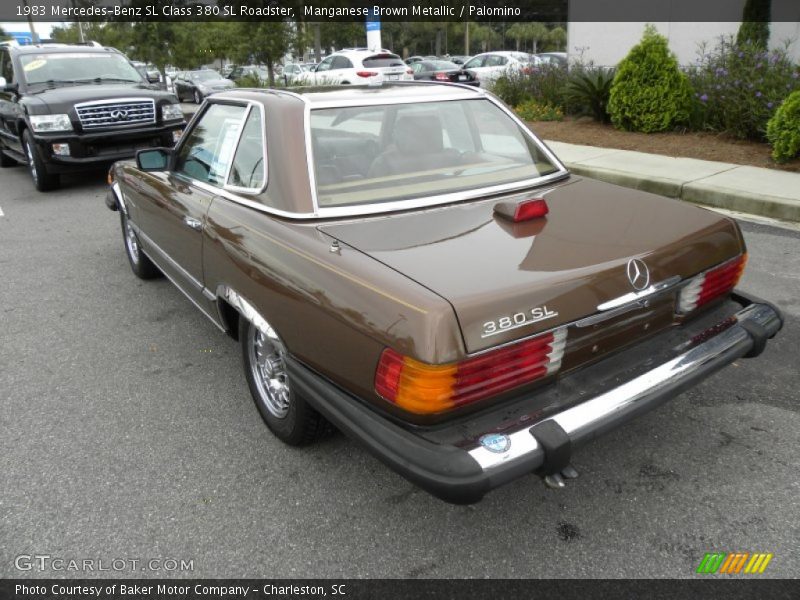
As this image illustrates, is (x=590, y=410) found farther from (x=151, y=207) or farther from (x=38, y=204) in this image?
(x=38, y=204)

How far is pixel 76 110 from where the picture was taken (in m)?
8.36

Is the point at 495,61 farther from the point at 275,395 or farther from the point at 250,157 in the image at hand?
the point at 275,395

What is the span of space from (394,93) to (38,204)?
7.01 metres

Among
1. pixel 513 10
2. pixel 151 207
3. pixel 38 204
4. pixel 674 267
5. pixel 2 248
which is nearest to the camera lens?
pixel 674 267

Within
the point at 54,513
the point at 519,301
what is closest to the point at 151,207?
the point at 54,513

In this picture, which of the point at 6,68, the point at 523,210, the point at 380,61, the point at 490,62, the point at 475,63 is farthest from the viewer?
the point at 475,63

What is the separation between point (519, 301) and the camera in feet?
6.73

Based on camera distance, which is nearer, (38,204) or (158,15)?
(38,204)

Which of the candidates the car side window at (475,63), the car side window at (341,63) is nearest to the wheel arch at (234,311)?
the car side window at (341,63)

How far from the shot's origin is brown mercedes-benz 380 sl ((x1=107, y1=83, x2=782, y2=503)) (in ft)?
6.63

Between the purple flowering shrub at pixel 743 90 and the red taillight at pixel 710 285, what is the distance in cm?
702

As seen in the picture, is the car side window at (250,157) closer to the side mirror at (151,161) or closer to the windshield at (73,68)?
the side mirror at (151,161)

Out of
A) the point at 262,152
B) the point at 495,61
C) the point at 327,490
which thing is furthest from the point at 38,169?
the point at 495,61

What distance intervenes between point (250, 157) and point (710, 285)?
2.18 meters
